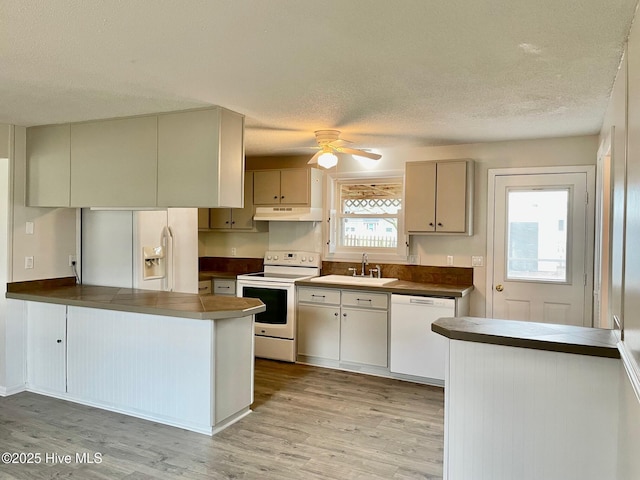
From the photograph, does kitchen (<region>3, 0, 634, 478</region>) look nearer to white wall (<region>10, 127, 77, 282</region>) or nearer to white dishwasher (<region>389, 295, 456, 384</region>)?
white wall (<region>10, 127, 77, 282</region>)

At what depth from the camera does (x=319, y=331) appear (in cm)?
497

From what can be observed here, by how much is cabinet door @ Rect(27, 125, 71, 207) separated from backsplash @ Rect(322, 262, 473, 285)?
9.43ft

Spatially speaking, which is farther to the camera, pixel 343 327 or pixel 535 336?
pixel 343 327

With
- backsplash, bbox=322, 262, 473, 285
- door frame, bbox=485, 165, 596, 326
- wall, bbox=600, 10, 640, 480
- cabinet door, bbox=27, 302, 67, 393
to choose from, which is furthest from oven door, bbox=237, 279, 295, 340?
wall, bbox=600, 10, 640, 480

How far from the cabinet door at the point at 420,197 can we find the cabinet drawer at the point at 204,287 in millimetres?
2444

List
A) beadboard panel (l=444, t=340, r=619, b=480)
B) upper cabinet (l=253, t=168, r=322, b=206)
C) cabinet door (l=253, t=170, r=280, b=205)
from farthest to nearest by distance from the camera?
cabinet door (l=253, t=170, r=280, b=205), upper cabinet (l=253, t=168, r=322, b=206), beadboard panel (l=444, t=340, r=619, b=480)

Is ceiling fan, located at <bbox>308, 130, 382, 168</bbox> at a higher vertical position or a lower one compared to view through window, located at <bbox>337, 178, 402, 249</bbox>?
higher

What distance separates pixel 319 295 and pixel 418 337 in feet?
A: 3.67

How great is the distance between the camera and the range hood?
210 inches

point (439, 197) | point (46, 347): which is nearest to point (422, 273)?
point (439, 197)

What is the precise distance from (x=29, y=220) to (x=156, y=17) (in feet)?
10.2

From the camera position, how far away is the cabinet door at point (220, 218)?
593 cm

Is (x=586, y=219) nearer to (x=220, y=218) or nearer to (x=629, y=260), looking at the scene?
(x=629, y=260)

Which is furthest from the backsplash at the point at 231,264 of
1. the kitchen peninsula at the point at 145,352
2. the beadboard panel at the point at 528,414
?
the beadboard panel at the point at 528,414
